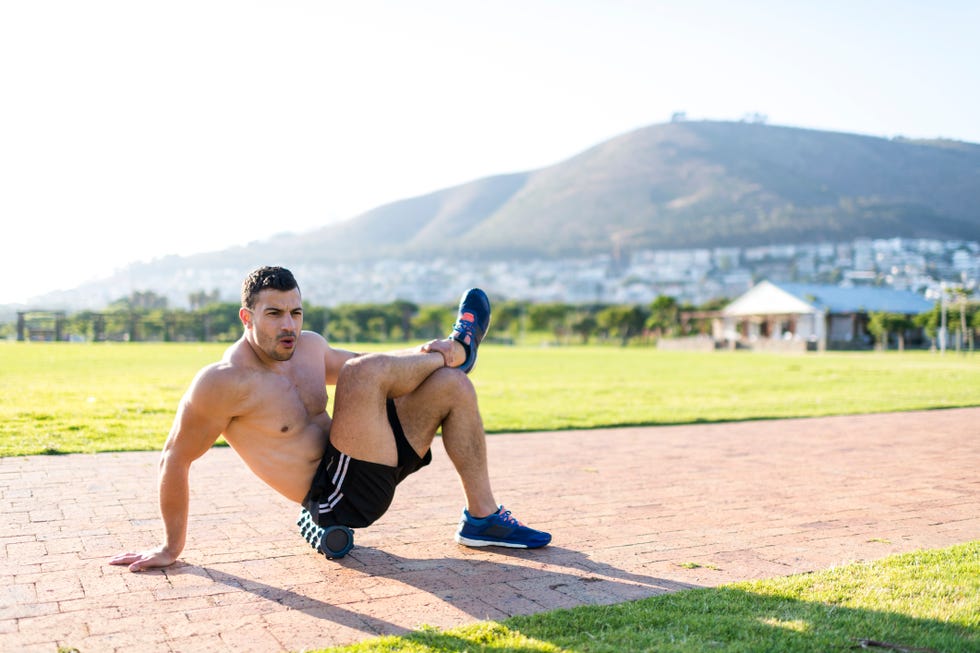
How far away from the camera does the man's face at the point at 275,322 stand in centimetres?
347

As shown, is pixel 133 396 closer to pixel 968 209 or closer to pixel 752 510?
pixel 752 510

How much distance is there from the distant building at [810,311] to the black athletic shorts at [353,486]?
6669 cm

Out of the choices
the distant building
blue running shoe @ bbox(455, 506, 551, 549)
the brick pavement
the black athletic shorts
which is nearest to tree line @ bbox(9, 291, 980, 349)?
the distant building

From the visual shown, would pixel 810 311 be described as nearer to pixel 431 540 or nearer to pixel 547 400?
pixel 547 400

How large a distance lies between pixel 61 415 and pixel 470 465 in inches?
305

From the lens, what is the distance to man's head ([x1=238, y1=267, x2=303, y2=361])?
346 cm

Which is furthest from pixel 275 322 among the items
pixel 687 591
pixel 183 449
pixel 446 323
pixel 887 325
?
pixel 446 323

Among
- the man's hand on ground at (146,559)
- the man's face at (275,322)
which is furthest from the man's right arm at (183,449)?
the man's face at (275,322)

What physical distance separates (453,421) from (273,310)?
0.95m

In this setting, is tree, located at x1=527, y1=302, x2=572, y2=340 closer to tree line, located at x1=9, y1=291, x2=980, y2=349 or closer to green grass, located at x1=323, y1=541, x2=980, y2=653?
tree line, located at x1=9, y1=291, x2=980, y2=349

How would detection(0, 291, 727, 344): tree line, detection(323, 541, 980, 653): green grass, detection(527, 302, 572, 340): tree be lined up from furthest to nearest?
detection(527, 302, 572, 340): tree
detection(0, 291, 727, 344): tree line
detection(323, 541, 980, 653): green grass

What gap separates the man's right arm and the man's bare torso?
0.08m

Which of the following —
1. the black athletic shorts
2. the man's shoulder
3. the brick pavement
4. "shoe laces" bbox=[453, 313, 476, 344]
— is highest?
"shoe laces" bbox=[453, 313, 476, 344]

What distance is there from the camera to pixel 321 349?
3859 mm
